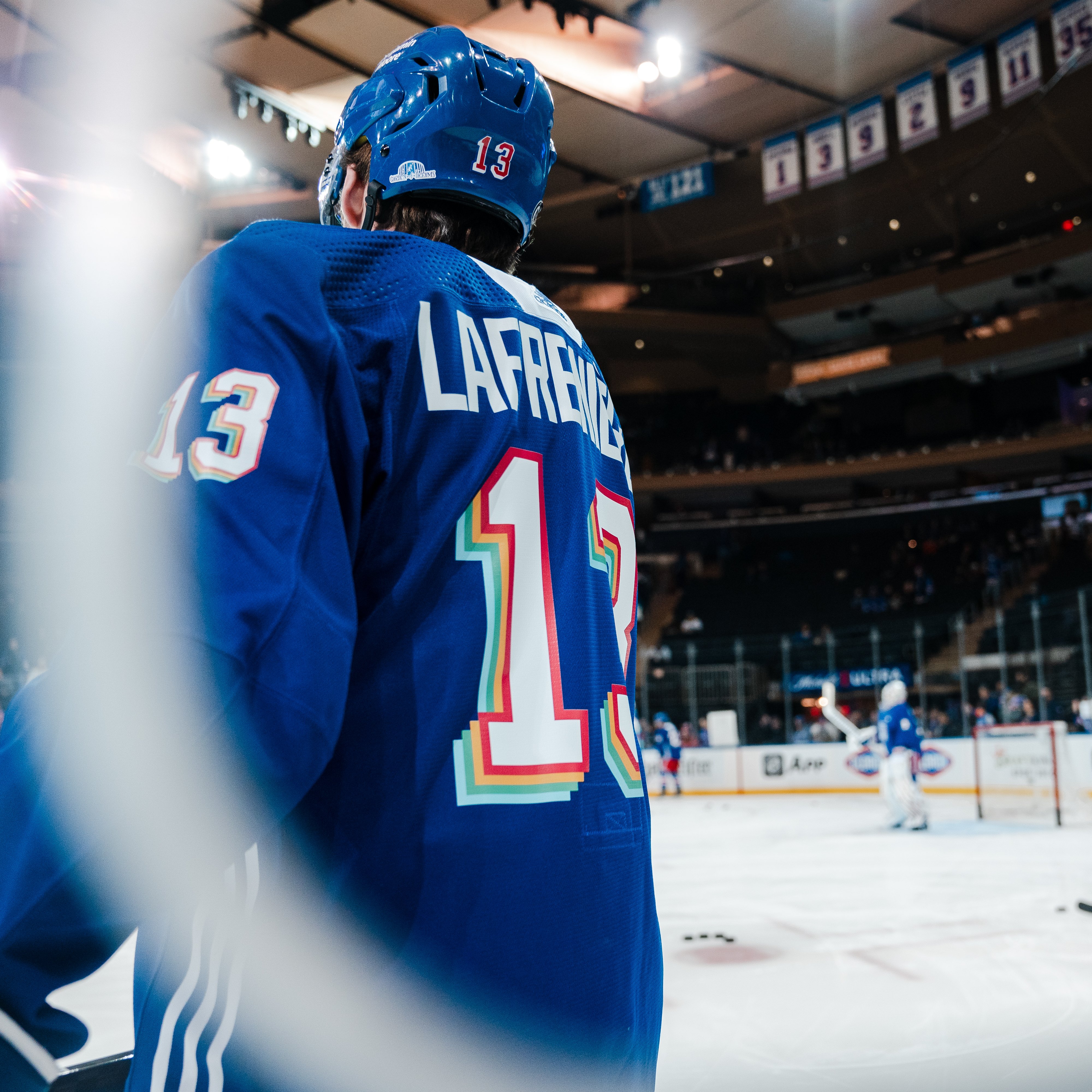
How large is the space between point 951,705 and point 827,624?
26.9ft

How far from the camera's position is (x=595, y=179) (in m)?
21.5

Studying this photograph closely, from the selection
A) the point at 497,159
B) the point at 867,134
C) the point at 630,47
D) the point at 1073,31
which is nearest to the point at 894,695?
the point at 497,159

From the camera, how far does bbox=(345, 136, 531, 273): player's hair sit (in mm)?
998

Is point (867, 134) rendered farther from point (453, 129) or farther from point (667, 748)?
point (453, 129)

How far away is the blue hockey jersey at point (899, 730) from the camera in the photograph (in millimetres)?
10477

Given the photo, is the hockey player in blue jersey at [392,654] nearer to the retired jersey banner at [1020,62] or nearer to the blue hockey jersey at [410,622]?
the blue hockey jersey at [410,622]

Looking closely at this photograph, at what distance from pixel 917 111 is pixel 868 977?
653 inches

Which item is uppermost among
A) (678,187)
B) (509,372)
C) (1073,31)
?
(678,187)

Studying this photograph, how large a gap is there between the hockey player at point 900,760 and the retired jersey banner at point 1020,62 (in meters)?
10.7

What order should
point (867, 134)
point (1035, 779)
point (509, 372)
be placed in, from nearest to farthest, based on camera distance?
point (509, 372) → point (1035, 779) → point (867, 134)

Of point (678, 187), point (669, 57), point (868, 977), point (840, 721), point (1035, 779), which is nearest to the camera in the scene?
point (868, 977)

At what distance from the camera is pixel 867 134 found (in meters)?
17.4

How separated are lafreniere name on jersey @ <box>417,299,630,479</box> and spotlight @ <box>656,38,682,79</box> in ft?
57.5

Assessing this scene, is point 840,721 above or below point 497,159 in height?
below
